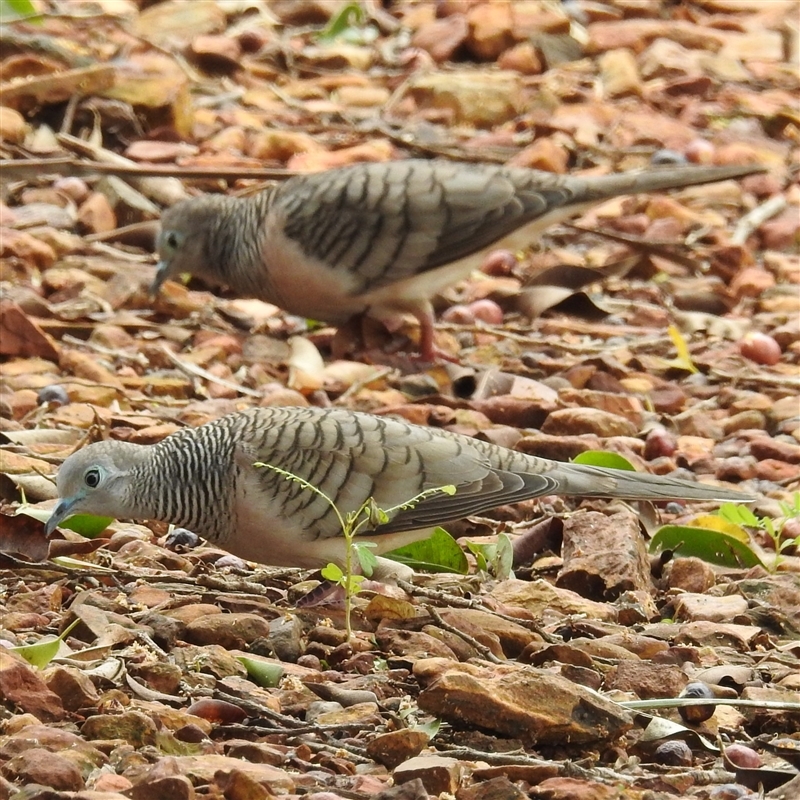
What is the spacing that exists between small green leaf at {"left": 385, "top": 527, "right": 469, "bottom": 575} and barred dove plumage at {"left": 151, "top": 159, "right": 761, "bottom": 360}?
7.06 feet

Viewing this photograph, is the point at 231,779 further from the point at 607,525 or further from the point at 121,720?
the point at 607,525

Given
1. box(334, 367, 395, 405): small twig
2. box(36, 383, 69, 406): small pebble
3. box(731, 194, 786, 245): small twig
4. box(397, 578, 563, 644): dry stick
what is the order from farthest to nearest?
box(731, 194, 786, 245): small twig, box(334, 367, 395, 405): small twig, box(36, 383, 69, 406): small pebble, box(397, 578, 563, 644): dry stick

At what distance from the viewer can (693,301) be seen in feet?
25.0

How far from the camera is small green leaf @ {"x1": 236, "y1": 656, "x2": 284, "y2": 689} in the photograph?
348 centimetres

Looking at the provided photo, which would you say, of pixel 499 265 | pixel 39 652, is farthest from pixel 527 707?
pixel 499 265

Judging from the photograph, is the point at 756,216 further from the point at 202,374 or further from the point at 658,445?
the point at 202,374

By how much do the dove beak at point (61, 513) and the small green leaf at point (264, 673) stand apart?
83cm

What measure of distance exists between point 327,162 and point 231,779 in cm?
583

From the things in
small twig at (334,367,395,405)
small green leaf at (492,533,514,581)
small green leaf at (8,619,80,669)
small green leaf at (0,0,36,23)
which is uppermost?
small green leaf at (0,0,36,23)

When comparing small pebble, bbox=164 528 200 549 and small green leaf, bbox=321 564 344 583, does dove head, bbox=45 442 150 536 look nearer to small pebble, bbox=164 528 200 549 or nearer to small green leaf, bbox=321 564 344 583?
small pebble, bbox=164 528 200 549

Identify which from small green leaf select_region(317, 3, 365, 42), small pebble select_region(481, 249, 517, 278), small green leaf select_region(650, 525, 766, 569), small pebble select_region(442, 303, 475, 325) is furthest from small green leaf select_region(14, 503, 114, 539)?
small green leaf select_region(317, 3, 365, 42)

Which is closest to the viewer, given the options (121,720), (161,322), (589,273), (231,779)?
(231,779)

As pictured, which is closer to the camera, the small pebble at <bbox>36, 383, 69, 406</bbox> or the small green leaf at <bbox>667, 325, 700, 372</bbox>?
the small pebble at <bbox>36, 383, 69, 406</bbox>

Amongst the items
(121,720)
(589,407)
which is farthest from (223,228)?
(121,720)
